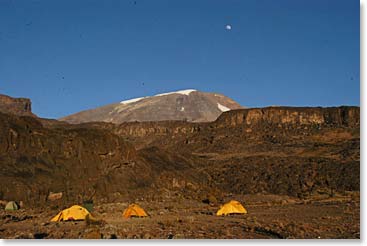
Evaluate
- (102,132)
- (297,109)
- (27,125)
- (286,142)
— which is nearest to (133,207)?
(27,125)

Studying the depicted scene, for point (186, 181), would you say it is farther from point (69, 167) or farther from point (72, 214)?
point (72, 214)

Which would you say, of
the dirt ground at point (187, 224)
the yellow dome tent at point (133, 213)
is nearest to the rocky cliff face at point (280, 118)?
the dirt ground at point (187, 224)

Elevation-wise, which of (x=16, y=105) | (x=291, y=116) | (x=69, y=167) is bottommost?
(x=69, y=167)

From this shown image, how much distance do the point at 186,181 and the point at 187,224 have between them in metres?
22.5

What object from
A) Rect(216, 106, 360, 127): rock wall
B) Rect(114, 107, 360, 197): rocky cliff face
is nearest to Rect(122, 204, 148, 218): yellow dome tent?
Rect(114, 107, 360, 197): rocky cliff face

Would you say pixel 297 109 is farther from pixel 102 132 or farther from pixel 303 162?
pixel 102 132

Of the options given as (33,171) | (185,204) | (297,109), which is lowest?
(185,204)

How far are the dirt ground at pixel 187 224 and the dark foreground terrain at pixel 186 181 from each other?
0.05 m

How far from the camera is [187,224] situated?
58.7 feet

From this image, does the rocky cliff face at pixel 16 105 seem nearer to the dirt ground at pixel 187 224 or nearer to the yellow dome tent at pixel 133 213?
the dirt ground at pixel 187 224

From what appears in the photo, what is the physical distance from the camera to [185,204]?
32.6 m

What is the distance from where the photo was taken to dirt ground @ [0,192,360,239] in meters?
13.4

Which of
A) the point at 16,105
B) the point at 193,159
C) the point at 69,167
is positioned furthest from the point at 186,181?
the point at 16,105

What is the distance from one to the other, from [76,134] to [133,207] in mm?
13247
